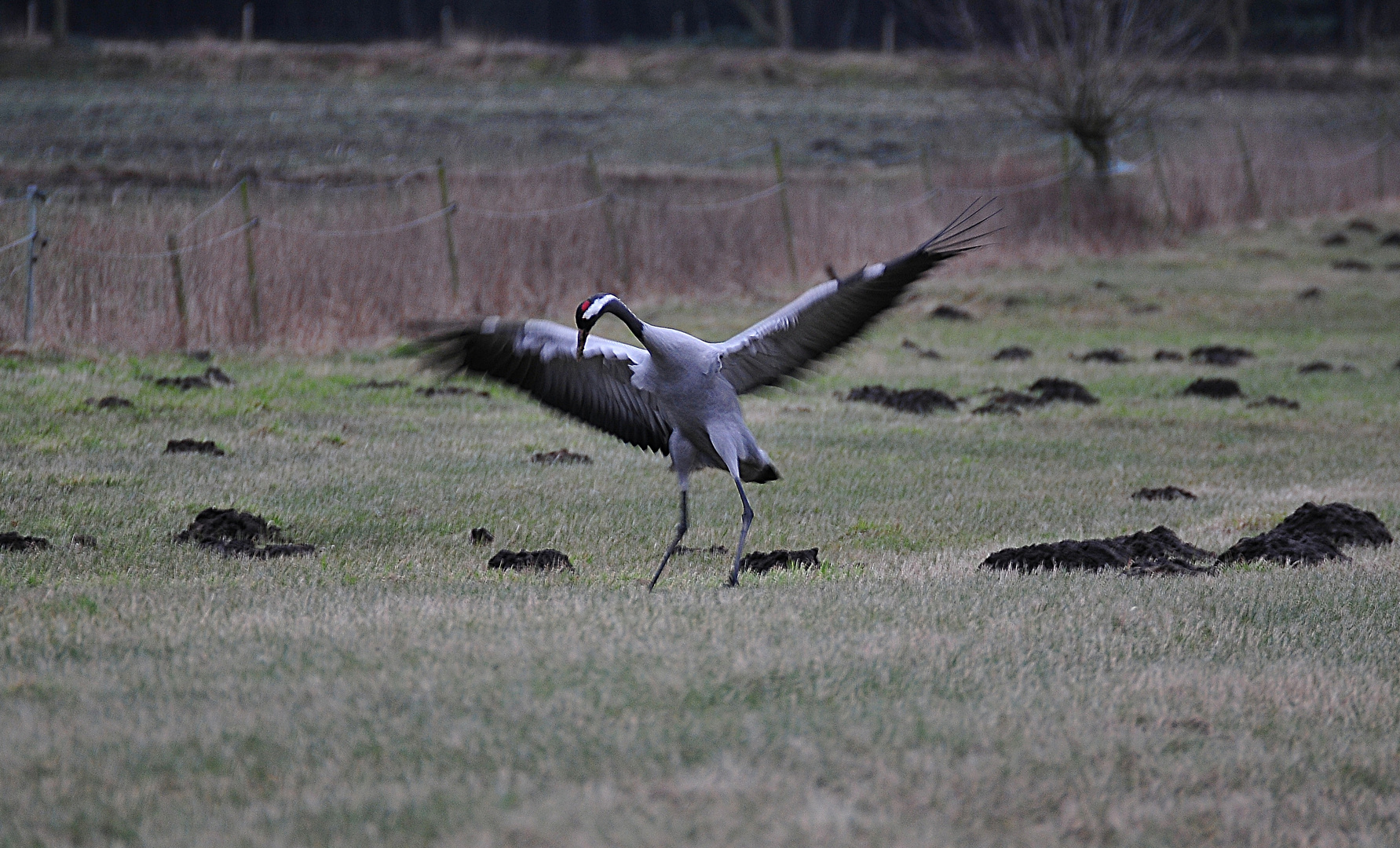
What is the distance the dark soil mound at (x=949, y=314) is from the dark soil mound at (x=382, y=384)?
7.95m

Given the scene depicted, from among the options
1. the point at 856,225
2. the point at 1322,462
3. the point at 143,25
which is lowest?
the point at 1322,462

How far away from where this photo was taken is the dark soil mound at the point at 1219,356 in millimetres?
16141

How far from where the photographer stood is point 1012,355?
16422 millimetres

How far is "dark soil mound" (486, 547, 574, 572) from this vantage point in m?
7.19

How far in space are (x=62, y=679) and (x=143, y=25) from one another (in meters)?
39.4

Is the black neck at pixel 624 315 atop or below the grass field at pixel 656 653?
atop

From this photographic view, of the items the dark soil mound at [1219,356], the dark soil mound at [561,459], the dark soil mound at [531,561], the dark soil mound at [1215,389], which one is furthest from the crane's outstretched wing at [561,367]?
the dark soil mound at [1219,356]

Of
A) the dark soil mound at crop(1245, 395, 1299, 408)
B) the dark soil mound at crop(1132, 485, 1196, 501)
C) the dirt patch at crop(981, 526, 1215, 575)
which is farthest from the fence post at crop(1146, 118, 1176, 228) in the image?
the dirt patch at crop(981, 526, 1215, 575)

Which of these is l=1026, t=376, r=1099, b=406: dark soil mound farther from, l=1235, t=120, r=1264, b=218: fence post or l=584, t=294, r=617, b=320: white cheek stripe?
l=1235, t=120, r=1264, b=218: fence post

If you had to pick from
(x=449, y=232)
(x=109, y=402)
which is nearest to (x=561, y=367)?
(x=109, y=402)

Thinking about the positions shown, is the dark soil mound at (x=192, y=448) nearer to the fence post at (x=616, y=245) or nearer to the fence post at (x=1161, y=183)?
the fence post at (x=616, y=245)

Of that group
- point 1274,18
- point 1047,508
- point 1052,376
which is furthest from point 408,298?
point 1274,18

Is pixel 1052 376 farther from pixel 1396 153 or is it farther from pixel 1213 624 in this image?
pixel 1396 153

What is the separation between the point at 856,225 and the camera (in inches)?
832
